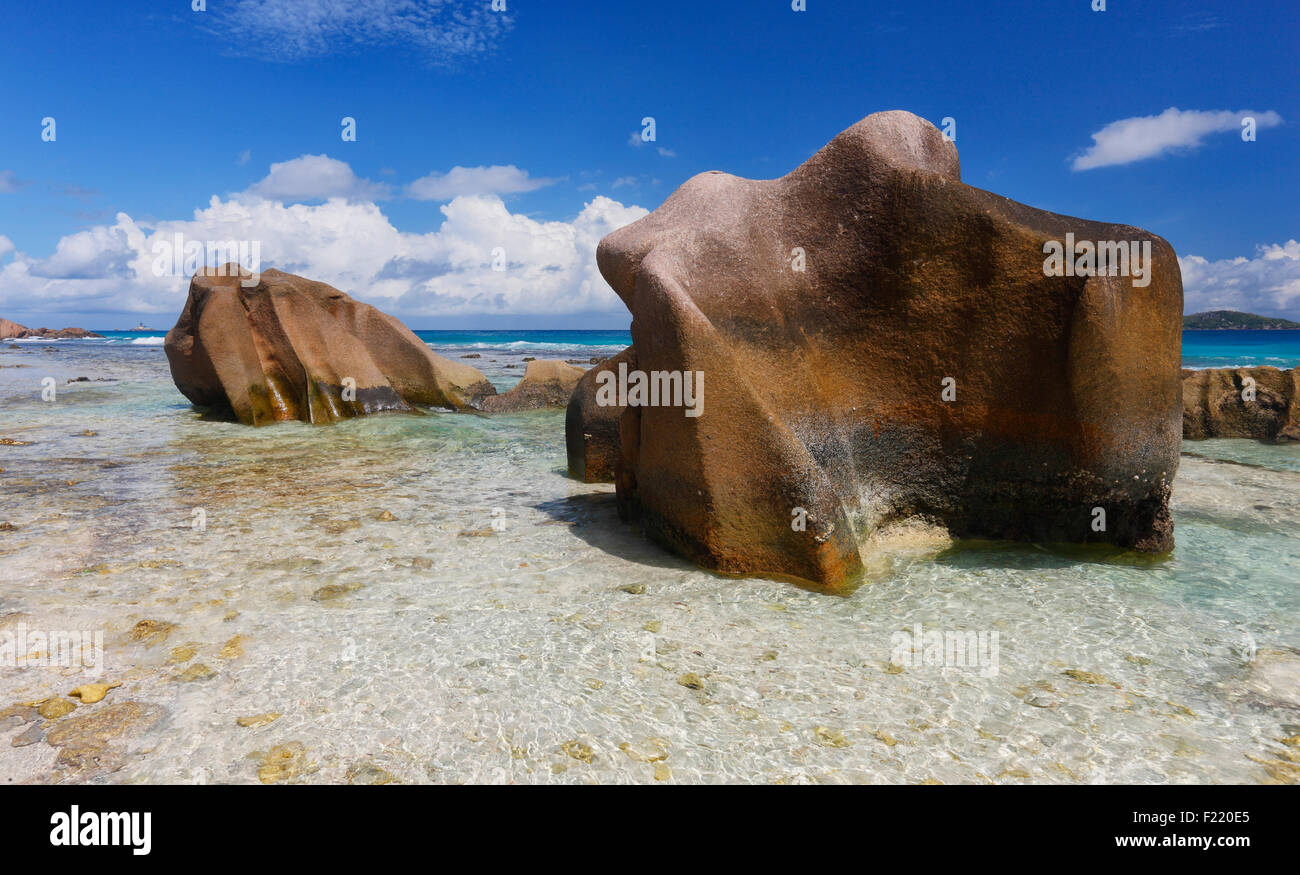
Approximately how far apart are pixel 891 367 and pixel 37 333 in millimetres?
81598

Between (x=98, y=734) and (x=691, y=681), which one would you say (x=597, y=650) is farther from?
(x=98, y=734)

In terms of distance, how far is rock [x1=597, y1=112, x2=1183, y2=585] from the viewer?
4.80m

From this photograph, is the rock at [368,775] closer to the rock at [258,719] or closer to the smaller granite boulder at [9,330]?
the rock at [258,719]

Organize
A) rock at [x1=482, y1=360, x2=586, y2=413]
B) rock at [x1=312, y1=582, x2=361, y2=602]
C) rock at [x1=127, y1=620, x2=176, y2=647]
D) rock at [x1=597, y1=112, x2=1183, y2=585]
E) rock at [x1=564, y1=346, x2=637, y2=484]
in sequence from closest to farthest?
rock at [x1=127, y1=620, x2=176, y2=647], rock at [x1=312, y1=582, x2=361, y2=602], rock at [x1=597, y1=112, x2=1183, y2=585], rock at [x1=564, y1=346, x2=637, y2=484], rock at [x1=482, y1=360, x2=586, y2=413]

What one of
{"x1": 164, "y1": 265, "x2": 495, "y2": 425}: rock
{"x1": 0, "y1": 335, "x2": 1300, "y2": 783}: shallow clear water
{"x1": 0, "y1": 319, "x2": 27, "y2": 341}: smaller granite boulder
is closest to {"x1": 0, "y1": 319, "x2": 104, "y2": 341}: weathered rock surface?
{"x1": 0, "y1": 319, "x2": 27, "y2": 341}: smaller granite boulder

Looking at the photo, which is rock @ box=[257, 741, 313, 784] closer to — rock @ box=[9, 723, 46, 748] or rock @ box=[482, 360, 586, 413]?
rock @ box=[9, 723, 46, 748]

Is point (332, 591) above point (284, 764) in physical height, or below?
above

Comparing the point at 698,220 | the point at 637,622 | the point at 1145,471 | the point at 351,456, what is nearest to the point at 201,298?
the point at 351,456

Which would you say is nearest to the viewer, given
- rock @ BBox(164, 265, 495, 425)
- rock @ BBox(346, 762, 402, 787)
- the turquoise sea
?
rock @ BBox(346, 762, 402, 787)

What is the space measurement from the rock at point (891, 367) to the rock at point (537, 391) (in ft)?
30.4

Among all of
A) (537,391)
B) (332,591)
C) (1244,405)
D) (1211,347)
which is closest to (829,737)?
(332,591)

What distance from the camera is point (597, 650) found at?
3.78 meters

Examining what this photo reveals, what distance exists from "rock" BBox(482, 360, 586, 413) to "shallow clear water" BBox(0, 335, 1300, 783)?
7.80 meters

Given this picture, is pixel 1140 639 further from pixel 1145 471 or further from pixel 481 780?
pixel 481 780
